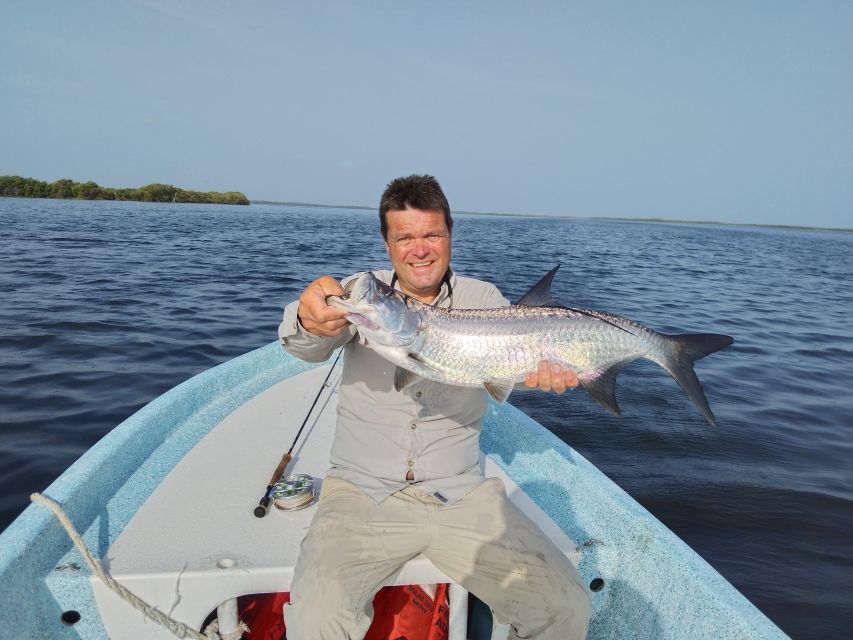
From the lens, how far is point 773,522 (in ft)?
20.4

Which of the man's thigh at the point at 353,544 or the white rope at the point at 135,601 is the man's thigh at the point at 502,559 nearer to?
the man's thigh at the point at 353,544

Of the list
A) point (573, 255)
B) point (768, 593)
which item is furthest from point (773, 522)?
point (573, 255)

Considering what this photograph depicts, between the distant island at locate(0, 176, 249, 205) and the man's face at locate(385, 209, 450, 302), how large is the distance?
9712cm

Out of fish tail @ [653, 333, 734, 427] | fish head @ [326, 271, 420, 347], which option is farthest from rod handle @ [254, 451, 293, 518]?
fish tail @ [653, 333, 734, 427]

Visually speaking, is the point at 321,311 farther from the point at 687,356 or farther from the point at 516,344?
the point at 687,356

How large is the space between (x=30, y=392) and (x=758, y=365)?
47.4ft

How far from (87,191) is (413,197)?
101 metres

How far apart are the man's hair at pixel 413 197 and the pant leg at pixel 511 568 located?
6.36ft

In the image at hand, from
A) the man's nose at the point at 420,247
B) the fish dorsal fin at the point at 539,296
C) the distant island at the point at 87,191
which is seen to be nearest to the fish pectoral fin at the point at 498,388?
the fish dorsal fin at the point at 539,296

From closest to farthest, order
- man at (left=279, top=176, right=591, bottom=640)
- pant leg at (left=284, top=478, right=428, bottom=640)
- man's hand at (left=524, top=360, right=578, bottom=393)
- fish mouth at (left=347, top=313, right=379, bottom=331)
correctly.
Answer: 1. pant leg at (left=284, top=478, right=428, bottom=640)
2. man at (left=279, top=176, right=591, bottom=640)
3. fish mouth at (left=347, top=313, right=379, bottom=331)
4. man's hand at (left=524, top=360, right=578, bottom=393)

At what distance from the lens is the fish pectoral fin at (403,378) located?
312 cm

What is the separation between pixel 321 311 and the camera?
283cm

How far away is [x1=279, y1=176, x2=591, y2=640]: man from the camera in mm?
2615

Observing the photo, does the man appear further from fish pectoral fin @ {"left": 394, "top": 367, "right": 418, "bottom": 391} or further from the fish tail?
the fish tail
